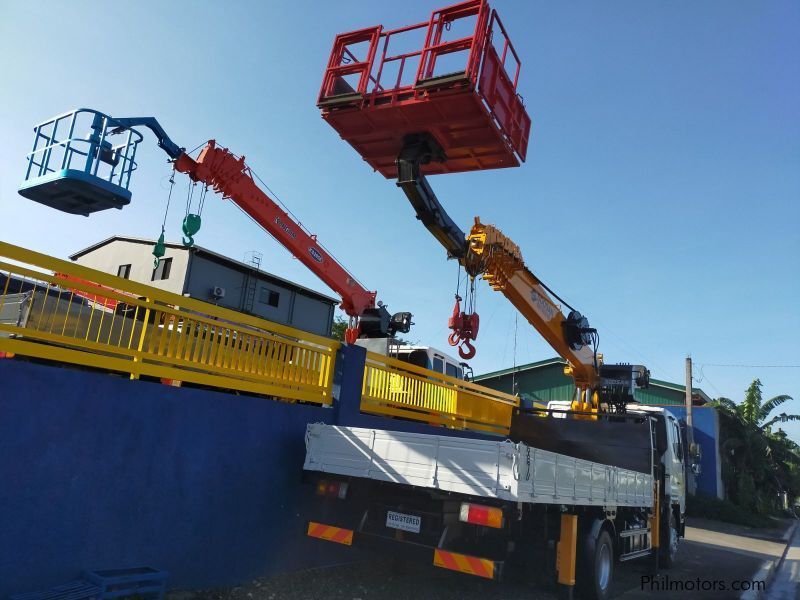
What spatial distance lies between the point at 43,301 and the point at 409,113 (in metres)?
4.43

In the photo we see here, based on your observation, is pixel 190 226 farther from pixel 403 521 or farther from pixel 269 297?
pixel 269 297

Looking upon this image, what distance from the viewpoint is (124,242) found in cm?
2297

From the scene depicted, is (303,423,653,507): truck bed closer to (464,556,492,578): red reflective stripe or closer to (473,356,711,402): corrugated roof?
(464,556,492,578): red reflective stripe

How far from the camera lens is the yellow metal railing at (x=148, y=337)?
474 cm

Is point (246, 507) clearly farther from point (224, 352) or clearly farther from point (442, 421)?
point (442, 421)

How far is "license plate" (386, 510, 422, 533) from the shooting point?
5.52 metres

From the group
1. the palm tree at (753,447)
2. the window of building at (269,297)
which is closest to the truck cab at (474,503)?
the window of building at (269,297)

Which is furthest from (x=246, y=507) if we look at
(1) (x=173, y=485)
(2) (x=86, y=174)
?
(2) (x=86, y=174)

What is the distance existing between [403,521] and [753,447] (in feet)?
92.2

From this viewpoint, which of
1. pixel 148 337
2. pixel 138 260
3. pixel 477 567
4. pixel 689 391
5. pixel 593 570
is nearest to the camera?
pixel 477 567

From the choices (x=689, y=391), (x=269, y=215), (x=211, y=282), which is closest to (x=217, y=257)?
(x=211, y=282)

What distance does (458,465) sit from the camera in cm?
516

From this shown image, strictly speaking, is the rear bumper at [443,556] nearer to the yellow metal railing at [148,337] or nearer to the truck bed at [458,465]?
the truck bed at [458,465]

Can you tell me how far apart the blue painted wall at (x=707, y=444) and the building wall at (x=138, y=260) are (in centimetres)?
2166
